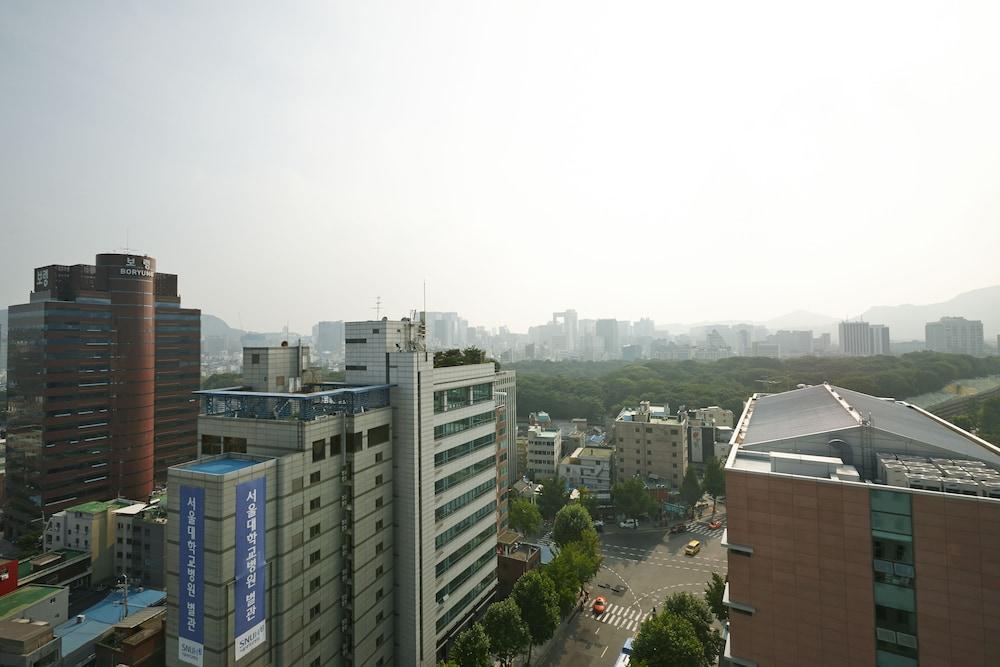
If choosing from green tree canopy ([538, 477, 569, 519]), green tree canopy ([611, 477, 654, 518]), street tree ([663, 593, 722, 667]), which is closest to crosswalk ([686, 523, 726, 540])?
green tree canopy ([611, 477, 654, 518])

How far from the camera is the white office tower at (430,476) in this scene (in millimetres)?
22578

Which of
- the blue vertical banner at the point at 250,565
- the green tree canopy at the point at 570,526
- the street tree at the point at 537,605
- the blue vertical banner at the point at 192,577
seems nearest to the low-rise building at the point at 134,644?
the blue vertical banner at the point at 192,577

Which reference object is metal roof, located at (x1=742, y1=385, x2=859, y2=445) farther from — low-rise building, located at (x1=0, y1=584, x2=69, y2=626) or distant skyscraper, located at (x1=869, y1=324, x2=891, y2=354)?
distant skyscraper, located at (x1=869, y1=324, x2=891, y2=354)

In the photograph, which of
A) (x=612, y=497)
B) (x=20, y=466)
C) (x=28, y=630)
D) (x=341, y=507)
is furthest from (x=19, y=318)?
(x=612, y=497)

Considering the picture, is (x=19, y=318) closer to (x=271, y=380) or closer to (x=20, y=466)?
(x=20, y=466)

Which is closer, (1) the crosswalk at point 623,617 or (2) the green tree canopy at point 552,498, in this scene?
(1) the crosswalk at point 623,617

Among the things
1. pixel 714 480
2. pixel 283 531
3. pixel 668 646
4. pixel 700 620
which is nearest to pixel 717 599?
pixel 700 620

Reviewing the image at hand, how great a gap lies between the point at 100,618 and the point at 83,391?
3161cm

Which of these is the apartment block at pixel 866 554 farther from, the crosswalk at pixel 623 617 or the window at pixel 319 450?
the crosswalk at pixel 623 617

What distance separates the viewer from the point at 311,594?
18781 millimetres

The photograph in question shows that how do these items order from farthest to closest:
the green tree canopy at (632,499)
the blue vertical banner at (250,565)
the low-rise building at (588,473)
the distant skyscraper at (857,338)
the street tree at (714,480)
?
the distant skyscraper at (857,338) → the low-rise building at (588,473) → the street tree at (714,480) → the green tree canopy at (632,499) → the blue vertical banner at (250,565)

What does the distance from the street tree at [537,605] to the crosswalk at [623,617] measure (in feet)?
21.2

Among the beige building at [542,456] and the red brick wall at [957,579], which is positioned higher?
the red brick wall at [957,579]

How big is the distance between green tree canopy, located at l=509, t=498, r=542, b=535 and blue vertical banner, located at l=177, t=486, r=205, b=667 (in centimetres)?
3032
